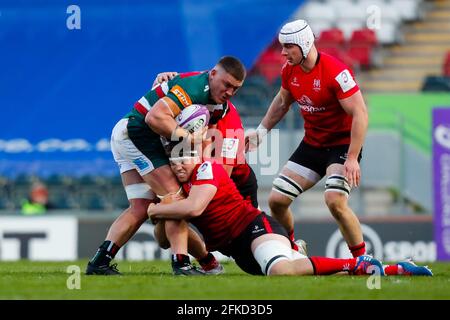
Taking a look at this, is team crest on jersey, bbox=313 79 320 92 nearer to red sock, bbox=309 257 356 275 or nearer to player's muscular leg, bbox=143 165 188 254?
player's muscular leg, bbox=143 165 188 254

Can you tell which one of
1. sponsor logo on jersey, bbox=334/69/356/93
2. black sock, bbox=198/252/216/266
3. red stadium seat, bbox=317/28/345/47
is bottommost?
black sock, bbox=198/252/216/266

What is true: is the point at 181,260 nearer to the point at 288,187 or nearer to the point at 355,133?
the point at 288,187

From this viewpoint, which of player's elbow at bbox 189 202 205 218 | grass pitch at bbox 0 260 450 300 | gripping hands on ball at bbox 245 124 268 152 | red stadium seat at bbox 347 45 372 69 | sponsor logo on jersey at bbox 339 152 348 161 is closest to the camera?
grass pitch at bbox 0 260 450 300

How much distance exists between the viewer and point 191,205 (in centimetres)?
879

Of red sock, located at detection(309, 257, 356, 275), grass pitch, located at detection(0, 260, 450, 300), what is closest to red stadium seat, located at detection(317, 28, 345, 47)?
red sock, located at detection(309, 257, 356, 275)

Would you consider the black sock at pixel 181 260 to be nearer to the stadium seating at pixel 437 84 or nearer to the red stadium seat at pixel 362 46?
the stadium seating at pixel 437 84

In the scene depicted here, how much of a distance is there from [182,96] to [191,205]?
0.96m

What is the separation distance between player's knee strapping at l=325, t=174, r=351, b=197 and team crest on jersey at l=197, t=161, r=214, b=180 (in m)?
1.50

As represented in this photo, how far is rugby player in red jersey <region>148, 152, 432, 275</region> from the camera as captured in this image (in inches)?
348

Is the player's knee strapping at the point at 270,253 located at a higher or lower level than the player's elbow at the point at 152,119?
lower

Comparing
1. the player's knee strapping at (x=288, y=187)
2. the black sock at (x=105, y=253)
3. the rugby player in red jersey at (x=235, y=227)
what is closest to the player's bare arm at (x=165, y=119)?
the rugby player in red jersey at (x=235, y=227)

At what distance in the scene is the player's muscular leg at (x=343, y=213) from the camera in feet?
32.5

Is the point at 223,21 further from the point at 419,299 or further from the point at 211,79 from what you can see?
the point at 419,299
